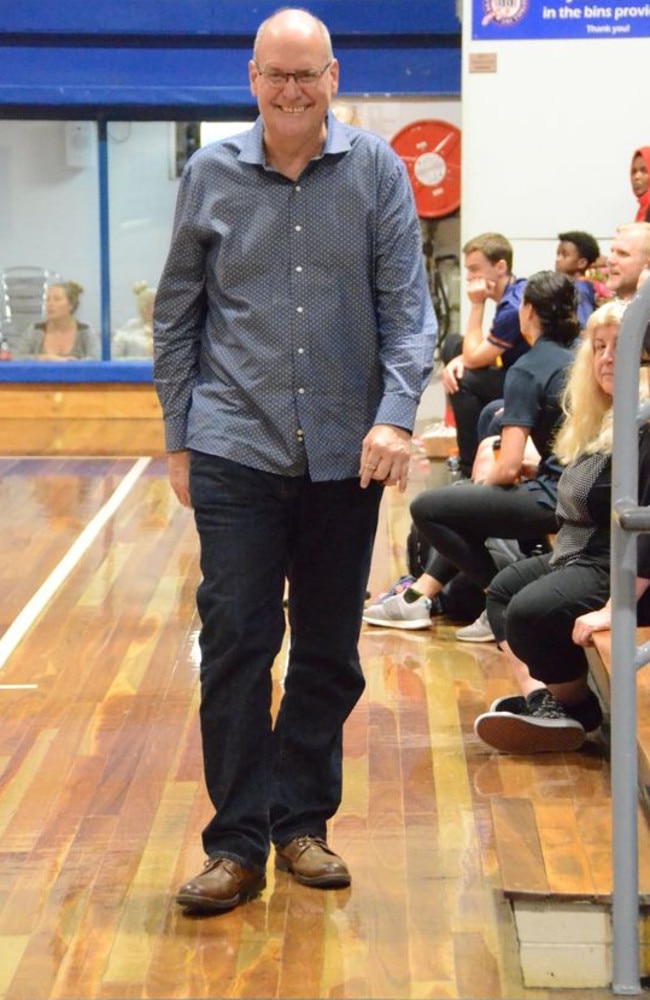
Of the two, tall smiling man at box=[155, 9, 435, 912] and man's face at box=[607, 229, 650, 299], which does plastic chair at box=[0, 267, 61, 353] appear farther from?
tall smiling man at box=[155, 9, 435, 912]

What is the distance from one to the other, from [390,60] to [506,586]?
7953 millimetres

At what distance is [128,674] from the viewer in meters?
5.30

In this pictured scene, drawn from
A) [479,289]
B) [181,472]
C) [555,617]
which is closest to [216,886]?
[181,472]

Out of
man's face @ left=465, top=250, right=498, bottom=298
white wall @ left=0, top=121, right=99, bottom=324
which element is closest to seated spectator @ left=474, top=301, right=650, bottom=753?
man's face @ left=465, top=250, right=498, bottom=298

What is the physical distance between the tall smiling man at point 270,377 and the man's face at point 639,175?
5292 mm

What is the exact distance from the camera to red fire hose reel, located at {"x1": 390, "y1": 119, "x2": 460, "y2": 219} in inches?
457

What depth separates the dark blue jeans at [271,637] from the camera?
3291 millimetres

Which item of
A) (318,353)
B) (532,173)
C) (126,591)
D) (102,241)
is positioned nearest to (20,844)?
(318,353)

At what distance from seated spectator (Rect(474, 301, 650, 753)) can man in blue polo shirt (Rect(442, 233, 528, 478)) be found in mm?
2810

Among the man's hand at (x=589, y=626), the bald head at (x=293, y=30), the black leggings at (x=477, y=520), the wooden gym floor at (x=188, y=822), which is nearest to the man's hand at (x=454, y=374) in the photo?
the wooden gym floor at (x=188, y=822)

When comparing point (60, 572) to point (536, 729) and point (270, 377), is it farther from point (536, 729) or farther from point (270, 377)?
point (270, 377)

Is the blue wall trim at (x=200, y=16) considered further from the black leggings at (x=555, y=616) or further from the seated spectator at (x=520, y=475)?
the black leggings at (x=555, y=616)

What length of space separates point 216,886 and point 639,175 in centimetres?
586

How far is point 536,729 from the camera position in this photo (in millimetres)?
4379
